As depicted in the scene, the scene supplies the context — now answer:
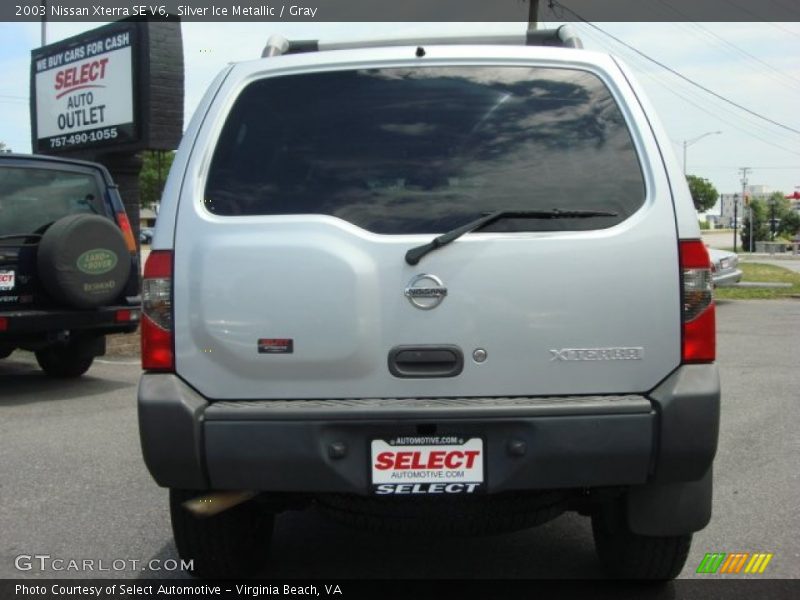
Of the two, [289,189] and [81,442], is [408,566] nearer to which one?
[289,189]

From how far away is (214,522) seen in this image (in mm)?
3303

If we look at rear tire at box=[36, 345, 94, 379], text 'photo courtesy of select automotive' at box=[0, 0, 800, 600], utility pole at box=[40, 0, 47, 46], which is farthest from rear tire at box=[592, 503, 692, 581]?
utility pole at box=[40, 0, 47, 46]

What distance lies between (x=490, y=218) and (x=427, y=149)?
13.6 inches

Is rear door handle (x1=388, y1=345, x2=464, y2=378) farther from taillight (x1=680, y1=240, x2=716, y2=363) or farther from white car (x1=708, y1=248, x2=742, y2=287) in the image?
white car (x1=708, y1=248, x2=742, y2=287)

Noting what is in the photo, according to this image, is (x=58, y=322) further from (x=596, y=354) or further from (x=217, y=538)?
(x=596, y=354)

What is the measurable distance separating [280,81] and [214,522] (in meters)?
1.62

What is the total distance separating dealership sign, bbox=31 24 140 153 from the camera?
13.0 metres

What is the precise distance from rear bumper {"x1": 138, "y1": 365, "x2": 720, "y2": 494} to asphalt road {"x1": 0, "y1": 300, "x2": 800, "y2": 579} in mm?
1039

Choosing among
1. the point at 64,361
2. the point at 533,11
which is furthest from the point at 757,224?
the point at 64,361

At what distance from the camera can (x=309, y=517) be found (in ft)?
14.9

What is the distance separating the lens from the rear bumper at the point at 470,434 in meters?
2.80

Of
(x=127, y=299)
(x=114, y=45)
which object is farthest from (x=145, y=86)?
(x=127, y=299)

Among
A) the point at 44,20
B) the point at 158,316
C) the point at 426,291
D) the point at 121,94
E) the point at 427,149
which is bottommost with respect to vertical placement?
the point at 158,316

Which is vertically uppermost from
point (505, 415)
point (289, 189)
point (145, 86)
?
point (145, 86)
